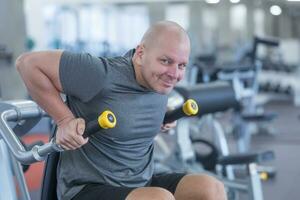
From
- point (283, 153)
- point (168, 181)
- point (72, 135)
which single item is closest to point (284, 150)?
point (283, 153)

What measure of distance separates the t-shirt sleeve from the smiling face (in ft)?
0.43

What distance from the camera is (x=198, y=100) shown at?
2316mm

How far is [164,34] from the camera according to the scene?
51.6 inches

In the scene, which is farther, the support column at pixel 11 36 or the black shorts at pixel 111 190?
the support column at pixel 11 36

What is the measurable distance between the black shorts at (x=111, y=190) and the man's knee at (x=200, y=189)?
0.04m

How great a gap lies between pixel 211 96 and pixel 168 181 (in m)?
0.97

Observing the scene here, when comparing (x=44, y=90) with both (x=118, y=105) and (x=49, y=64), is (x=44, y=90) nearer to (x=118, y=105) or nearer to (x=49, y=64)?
(x=49, y=64)

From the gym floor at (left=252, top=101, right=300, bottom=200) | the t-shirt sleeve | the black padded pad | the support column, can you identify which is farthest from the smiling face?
→ the support column

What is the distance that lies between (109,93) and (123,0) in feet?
30.1

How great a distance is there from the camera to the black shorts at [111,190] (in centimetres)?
130

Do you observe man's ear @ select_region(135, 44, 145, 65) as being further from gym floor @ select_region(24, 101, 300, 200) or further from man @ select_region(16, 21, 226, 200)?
gym floor @ select_region(24, 101, 300, 200)

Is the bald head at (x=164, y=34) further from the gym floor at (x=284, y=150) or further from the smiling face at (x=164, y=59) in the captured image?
the gym floor at (x=284, y=150)

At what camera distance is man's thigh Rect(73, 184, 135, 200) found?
51.1 inches

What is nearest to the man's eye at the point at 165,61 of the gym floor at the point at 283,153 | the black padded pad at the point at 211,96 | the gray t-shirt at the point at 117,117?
the gray t-shirt at the point at 117,117
